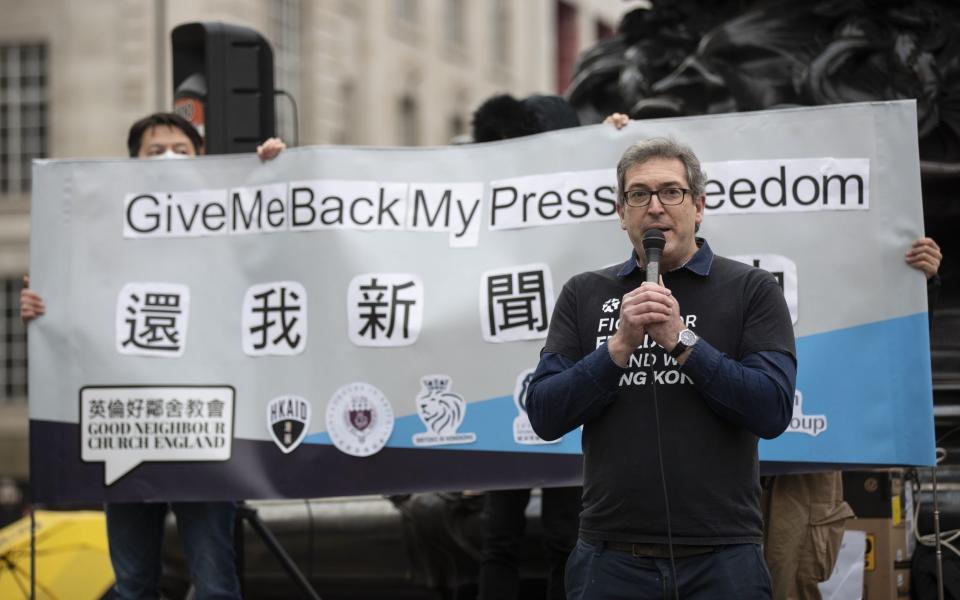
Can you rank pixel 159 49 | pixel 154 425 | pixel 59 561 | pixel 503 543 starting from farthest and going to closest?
pixel 159 49 < pixel 59 561 < pixel 503 543 < pixel 154 425

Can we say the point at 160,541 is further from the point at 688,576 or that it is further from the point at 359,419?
the point at 688,576

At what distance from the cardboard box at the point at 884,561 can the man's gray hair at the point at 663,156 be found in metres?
2.04

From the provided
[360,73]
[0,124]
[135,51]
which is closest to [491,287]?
[135,51]

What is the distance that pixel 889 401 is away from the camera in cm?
554

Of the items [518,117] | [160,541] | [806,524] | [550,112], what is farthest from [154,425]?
[806,524]

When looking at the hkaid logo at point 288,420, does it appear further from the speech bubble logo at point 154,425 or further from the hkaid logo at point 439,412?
the hkaid logo at point 439,412

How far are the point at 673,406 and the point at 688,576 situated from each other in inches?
17.0

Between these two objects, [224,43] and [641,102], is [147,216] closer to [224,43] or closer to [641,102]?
[224,43]

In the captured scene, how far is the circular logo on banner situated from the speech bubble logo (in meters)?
0.43

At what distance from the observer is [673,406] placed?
4.07 meters

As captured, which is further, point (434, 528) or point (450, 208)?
point (434, 528)

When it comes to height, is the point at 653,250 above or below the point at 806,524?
above

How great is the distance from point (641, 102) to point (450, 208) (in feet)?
6.05

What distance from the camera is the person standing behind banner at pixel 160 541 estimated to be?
616 cm
